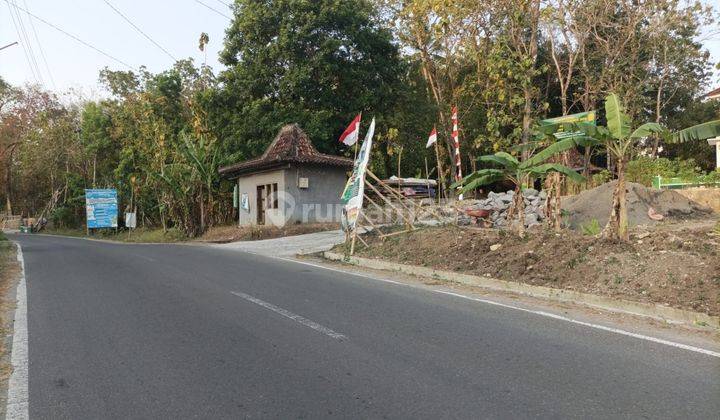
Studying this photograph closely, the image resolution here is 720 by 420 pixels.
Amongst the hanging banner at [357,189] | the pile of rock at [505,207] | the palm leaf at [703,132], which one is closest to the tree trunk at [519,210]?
the pile of rock at [505,207]

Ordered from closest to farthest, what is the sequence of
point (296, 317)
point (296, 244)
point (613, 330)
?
point (613, 330)
point (296, 317)
point (296, 244)

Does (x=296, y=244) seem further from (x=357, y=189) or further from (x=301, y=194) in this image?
(x=301, y=194)

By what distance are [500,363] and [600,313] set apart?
3.05m

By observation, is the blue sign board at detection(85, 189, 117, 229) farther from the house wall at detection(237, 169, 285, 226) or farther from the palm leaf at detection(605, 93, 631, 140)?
the palm leaf at detection(605, 93, 631, 140)

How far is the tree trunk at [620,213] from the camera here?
938cm

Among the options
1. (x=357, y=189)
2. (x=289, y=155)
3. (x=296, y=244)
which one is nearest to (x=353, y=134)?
(x=357, y=189)

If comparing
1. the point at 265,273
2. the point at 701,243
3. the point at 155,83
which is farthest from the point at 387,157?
the point at 701,243

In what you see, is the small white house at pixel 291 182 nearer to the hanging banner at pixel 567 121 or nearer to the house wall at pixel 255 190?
the house wall at pixel 255 190

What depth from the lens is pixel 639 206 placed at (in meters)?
14.7

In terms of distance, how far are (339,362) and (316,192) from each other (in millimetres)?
20083

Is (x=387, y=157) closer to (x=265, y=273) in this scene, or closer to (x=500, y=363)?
(x=265, y=273)

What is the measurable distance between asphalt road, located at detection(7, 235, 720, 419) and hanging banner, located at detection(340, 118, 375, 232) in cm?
611

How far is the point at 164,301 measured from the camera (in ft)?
26.7

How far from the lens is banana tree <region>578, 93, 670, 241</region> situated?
364 inches
